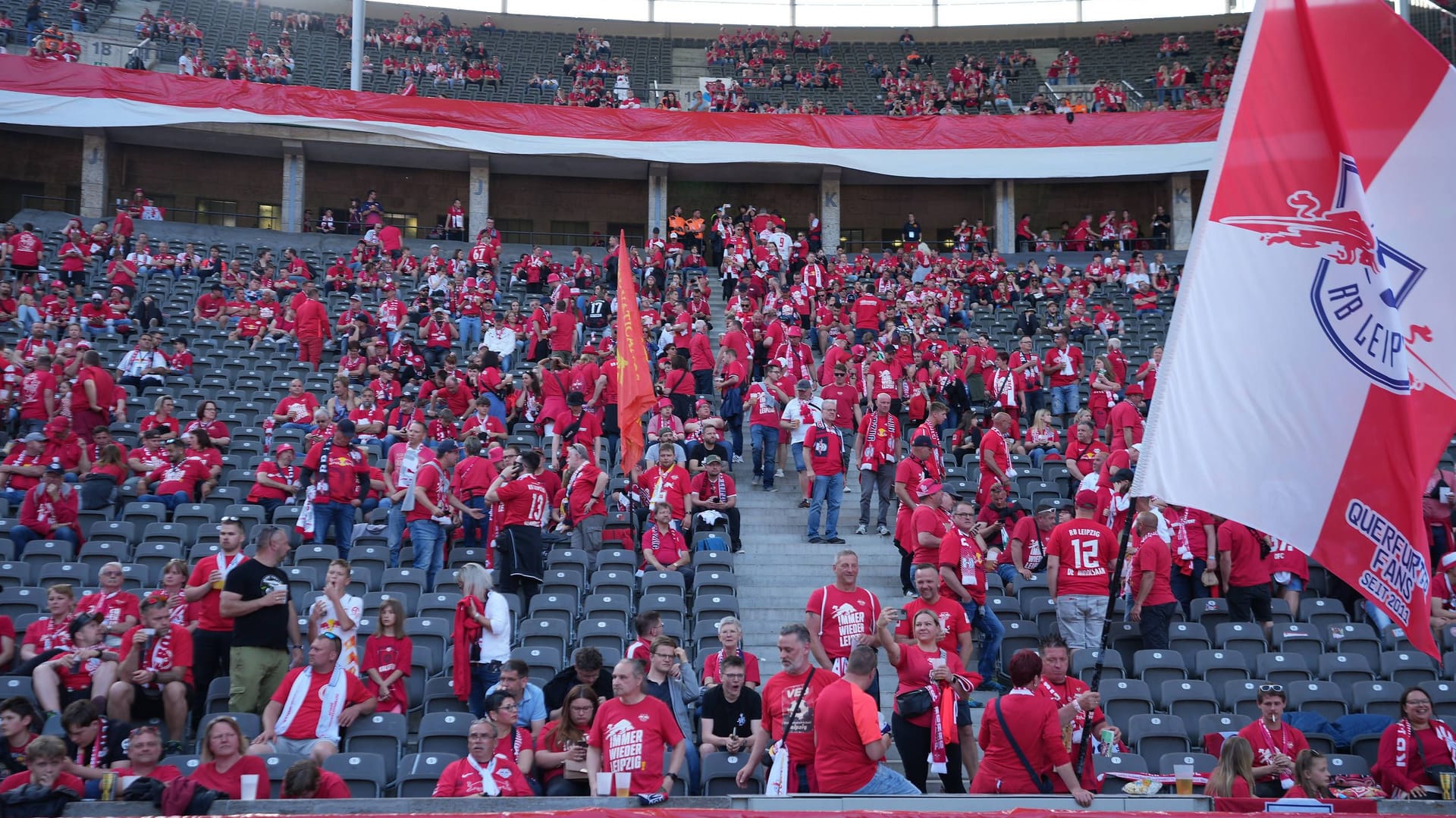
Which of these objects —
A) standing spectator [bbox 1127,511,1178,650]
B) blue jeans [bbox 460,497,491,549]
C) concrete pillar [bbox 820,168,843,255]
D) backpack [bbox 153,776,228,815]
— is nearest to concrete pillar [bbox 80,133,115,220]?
concrete pillar [bbox 820,168,843,255]

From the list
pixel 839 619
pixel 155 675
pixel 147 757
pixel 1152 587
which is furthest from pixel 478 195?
pixel 147 757

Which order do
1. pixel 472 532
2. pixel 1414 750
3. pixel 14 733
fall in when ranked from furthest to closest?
pixel 472 532 < pixel 1414 750 < pixel 14 733

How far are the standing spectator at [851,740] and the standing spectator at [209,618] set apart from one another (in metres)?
4.82

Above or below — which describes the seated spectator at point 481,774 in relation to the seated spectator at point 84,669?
below

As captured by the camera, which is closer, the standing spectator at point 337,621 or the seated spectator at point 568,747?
the seated spectator at point 568,747

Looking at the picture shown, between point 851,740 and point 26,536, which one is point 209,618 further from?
point 851,740

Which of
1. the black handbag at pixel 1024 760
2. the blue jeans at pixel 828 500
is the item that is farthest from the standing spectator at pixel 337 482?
the black handbag at pixel 1024 760

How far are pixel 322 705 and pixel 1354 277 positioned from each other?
257 inches

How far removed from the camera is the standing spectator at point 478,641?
884 cm

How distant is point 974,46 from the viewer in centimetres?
3966

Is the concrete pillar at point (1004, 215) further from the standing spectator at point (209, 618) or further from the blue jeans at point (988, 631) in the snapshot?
the standing spectator at point (209, 618)

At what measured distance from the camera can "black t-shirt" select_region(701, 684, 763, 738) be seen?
25.3 feet

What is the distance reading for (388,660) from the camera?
342 inches

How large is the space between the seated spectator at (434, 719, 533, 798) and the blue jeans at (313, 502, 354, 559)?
5.25 meters
